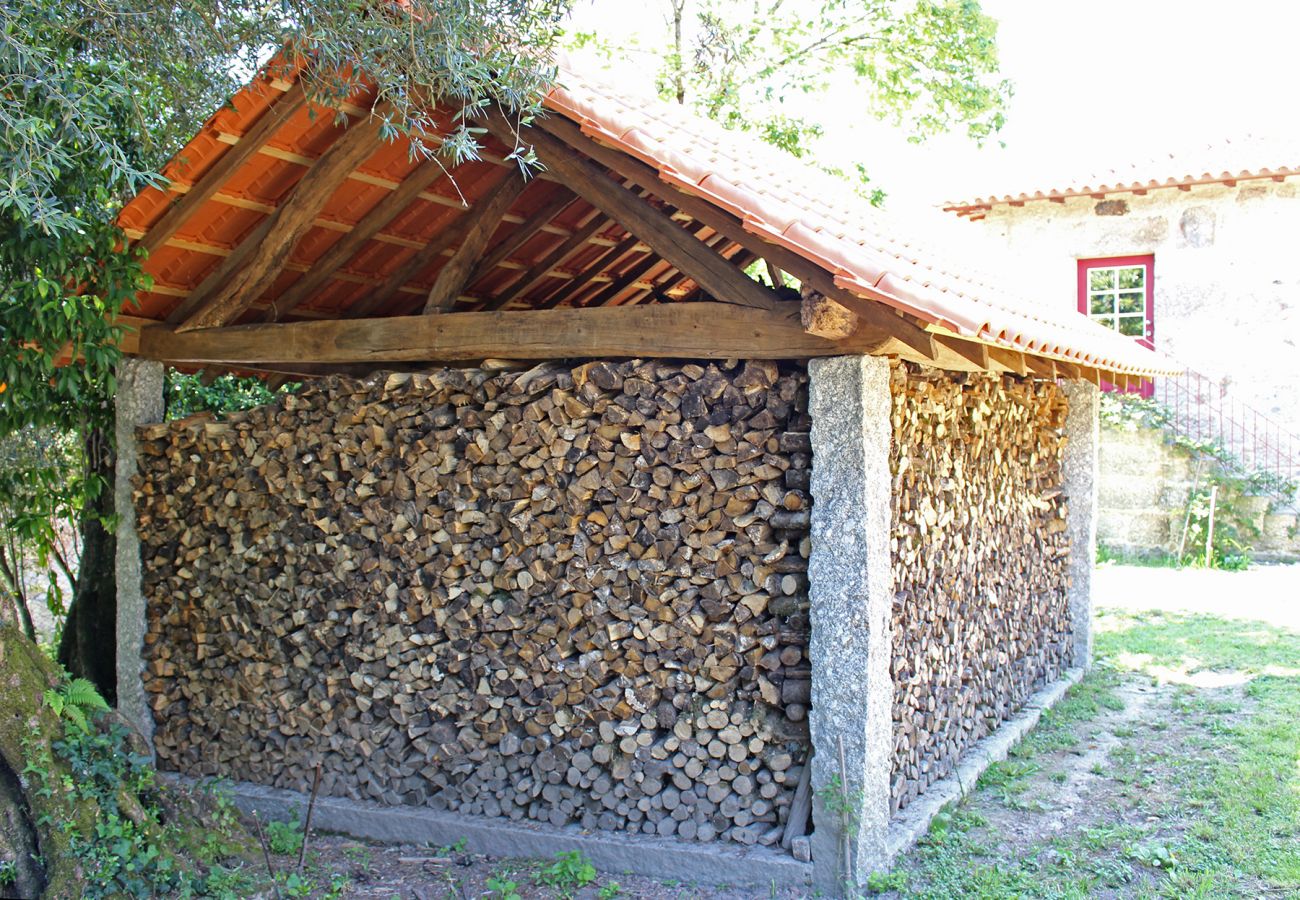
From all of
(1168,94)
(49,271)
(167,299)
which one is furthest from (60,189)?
(1168,94)

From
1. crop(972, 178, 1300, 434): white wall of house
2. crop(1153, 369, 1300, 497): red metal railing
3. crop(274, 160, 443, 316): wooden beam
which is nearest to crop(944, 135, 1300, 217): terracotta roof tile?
crop(972, 178, 1300, 434): white wall of house

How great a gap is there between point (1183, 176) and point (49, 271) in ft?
43.4

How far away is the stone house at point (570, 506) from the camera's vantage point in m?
4.70

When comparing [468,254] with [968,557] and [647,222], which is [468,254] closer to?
[647,222]

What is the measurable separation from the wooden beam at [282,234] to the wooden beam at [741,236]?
0.91 meters

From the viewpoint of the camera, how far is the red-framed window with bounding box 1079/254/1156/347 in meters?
15.1

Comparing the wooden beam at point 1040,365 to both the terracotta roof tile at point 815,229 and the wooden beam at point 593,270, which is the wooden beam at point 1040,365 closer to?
the terracotta roof tile at point 815,229

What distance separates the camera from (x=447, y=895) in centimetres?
486

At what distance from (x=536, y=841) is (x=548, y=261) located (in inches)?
138

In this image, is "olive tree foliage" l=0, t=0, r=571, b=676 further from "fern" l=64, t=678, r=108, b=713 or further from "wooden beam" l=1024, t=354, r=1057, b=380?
"wooden beam" l=1024, t=354, r=1057, b=380

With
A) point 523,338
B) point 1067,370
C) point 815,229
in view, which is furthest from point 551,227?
point 1067,370

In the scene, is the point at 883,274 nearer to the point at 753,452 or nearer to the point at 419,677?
the point at 753,452

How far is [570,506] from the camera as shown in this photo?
17.0 ft

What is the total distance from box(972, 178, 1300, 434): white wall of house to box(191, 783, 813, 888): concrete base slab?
11674mm
